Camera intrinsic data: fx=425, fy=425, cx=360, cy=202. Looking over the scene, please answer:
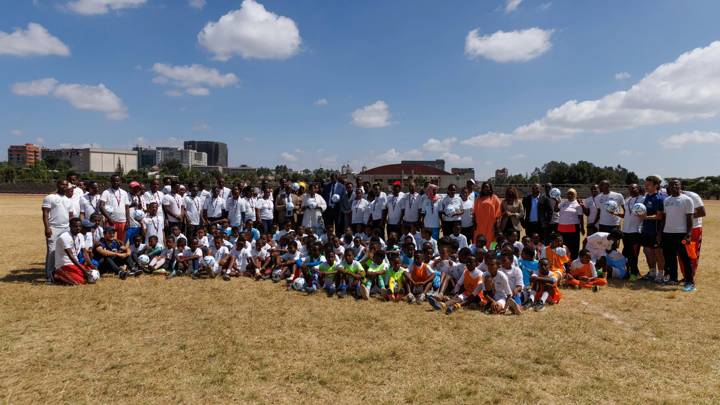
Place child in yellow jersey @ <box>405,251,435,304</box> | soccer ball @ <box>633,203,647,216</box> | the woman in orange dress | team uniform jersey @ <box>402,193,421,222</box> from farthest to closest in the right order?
team uniform jersey @ <box>402,193,421,222</box>, the woman in orange dress, soccer ball @ <box>633,203,647,216</box>, child in yellow jersey @ <box>405,251,435,304</box>

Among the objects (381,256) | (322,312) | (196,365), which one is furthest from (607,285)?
(196,365)

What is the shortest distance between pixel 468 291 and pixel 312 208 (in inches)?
174

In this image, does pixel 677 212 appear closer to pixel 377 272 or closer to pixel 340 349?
pixel 377 272

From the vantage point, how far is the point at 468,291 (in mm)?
6816

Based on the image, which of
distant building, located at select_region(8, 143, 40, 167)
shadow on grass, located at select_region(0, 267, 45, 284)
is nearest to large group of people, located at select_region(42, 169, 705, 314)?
shadow on grass, located at select_region(0, 267, 45, 284)

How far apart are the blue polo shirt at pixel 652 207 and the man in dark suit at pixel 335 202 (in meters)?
6.37

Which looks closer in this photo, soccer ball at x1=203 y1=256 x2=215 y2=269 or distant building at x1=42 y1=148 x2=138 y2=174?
soccer ball at x1=203 y1=256 x2=215 y2=269

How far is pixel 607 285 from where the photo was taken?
26.4 feet

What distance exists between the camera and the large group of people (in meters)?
7.28

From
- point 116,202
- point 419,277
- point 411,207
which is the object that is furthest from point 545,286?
point 116,202

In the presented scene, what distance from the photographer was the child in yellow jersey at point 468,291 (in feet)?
21.5

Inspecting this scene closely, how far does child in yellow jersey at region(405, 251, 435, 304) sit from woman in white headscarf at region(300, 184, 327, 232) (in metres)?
3.34

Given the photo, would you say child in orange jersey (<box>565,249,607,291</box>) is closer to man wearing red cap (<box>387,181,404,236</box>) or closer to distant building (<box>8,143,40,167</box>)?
man wearing red cap (<box>387,181,404,236</box>)

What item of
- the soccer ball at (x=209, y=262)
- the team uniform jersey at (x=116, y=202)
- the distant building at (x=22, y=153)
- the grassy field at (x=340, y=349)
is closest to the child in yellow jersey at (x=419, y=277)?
the grassy field at (x=340, y=349)
